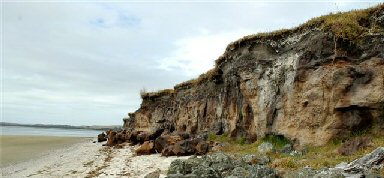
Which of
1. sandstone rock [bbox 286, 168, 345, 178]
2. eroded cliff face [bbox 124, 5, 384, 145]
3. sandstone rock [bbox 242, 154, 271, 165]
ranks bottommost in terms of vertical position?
sandstone rock [bbox 286, 168, 345, 178]

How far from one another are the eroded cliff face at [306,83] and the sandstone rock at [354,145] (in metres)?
1.48

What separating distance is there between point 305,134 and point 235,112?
850 centimetres

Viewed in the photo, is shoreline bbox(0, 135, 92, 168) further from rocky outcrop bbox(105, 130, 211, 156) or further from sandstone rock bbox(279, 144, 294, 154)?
sandstone rock bbox(279, 144, 294, 154)

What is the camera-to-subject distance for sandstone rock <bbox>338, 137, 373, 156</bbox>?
13945 millimetres

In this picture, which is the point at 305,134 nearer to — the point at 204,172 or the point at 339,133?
the point at 339,133

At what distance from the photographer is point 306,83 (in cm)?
1814

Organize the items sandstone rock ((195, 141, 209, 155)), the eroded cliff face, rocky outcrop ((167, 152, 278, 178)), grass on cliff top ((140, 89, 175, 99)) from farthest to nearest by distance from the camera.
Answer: grass on cliff top ((140, 89, 175, 99)) → sandstone rock ((195, 141, 209, 155)) → the eroded cliff face → rocky outcrop ((167, 152, 278, 178))

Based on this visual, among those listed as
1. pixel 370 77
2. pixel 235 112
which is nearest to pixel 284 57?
pixel 370 77

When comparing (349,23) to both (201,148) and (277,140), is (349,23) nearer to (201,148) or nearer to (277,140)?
(277,140)

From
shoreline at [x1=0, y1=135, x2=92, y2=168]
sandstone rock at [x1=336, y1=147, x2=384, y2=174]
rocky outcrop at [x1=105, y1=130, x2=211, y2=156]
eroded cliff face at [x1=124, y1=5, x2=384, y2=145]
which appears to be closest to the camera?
sandstone rock at [x1=336, y1=147, x2=384, y2=174]

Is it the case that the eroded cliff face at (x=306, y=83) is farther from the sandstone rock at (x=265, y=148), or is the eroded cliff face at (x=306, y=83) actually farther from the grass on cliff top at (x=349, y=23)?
the sandstone rock at (x=265, y=148)

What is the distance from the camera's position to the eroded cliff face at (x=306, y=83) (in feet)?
53.2

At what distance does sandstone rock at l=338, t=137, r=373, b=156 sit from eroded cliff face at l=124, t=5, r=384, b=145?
58.1 inches

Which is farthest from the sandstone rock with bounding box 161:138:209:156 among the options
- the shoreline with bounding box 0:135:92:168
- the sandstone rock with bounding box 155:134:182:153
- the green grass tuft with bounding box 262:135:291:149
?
the shoreline with bounding box 0:135:92:168
